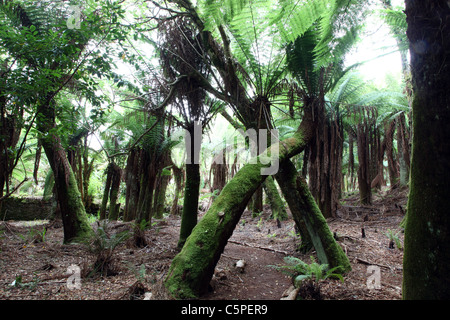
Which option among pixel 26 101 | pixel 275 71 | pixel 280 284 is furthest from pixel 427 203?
pixel 26 101

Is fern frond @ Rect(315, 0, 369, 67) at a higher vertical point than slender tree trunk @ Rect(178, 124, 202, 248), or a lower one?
higher

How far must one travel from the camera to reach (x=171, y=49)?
3.89 metres

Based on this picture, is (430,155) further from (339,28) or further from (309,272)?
(339,28)

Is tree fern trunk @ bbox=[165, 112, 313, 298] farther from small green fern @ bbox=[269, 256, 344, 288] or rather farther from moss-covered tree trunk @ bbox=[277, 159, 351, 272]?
small green fern @ bbox=[269, 256, 344, 288]

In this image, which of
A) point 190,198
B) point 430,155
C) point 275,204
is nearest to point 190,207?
point 190,198

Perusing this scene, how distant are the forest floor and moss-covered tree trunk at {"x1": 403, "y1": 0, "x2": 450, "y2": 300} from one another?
0.82 m

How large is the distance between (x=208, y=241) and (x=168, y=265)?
4.41 ft

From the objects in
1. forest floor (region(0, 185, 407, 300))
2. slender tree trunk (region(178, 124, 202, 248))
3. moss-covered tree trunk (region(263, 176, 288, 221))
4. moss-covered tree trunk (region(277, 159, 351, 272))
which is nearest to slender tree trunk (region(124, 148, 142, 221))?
forest floor (region(0, 185, 407, 300))

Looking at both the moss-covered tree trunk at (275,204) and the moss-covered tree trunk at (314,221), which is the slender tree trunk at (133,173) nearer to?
the moss-covered tree trunk at (314,221)

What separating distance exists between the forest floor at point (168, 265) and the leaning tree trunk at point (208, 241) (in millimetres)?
176

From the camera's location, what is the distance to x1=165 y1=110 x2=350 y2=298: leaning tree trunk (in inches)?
77.7

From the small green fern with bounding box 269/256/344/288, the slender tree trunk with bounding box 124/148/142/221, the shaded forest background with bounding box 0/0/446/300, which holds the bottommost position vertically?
the small green fern with bounding box 269/256/344/288

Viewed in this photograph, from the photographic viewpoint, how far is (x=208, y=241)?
2.11 metres
